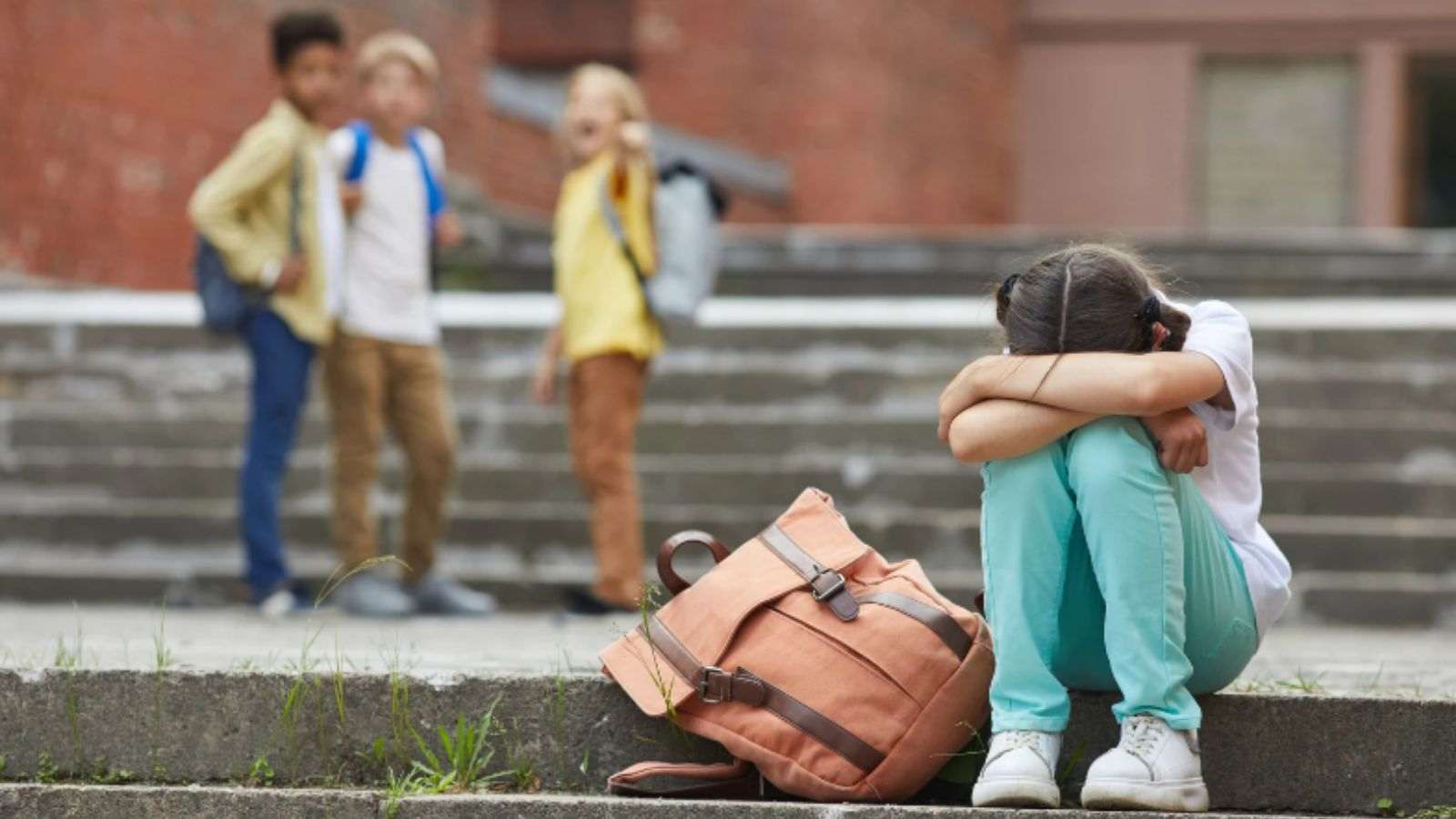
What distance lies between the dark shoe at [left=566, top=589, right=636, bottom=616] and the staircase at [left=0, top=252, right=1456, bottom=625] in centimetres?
47

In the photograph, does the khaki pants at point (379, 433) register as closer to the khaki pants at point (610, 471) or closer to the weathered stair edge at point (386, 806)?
the khaki pants at point (610, 471)

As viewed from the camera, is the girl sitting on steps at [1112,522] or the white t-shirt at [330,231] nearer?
the girl sitting on steps at [1112,522]

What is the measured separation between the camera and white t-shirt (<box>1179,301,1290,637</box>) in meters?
3.60

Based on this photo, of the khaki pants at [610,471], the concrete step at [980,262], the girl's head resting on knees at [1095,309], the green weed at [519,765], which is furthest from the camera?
the concrete step at [980,262]

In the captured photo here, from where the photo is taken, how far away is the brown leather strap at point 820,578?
3.62m

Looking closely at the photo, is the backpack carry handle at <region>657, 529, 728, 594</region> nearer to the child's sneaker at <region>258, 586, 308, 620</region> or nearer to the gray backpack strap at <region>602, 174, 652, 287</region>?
the gray backpack strap at <region>602, 174, 652, 287</region>

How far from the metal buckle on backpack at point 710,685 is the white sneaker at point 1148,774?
0.60 m

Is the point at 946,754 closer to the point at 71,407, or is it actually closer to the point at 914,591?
the point at 914,591

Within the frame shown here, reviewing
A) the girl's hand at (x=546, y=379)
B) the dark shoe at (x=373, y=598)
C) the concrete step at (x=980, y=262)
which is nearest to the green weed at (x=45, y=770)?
the dark shoe at (x=373, y=598)

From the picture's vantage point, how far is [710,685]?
3.61 m

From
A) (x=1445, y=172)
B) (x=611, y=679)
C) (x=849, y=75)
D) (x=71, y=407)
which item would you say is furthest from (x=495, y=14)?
(x=611, y=679)

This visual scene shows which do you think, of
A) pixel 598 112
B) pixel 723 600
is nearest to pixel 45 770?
pixel 723 600

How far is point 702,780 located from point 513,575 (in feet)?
12.2

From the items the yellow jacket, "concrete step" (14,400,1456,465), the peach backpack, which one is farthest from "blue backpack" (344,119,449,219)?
the peach backpack
